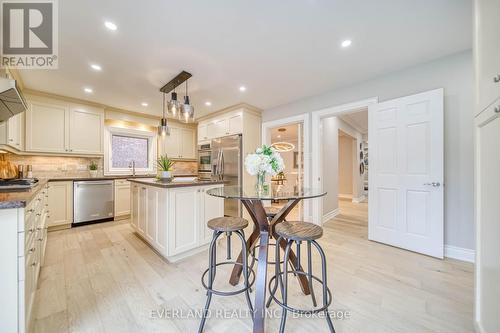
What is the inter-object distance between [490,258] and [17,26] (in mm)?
3938

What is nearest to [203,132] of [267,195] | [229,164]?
[229,164]

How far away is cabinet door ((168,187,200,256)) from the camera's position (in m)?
2.13

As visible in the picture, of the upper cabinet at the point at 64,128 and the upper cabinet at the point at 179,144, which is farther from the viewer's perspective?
the upper cabinet at the point at 179,144

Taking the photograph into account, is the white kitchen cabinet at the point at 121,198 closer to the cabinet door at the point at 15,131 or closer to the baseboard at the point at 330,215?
the cabinet door at the point at 15,131

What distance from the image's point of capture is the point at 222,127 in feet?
13.9

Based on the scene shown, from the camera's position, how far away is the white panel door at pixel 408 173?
7.37ft

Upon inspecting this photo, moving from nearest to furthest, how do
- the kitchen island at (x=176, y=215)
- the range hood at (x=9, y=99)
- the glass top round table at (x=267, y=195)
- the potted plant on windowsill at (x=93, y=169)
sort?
the glass top round table at (x=267, y=195)
the range hood at (x=9, y=99)
the kitchen island at (x=176, y=215)
the potted plant on windowsill at (x=93, y=169)

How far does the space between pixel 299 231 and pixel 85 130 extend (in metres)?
4.45

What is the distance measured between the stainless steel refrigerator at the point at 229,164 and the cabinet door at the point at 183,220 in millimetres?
1407

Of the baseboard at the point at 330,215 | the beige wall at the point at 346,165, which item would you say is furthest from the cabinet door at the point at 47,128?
the beige wall at the point at 346,165

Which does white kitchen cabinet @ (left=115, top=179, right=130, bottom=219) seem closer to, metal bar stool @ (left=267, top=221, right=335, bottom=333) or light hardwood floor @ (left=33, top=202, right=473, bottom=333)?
light hardwood floor @ (left=33, top=202, right=473, bottom=333)

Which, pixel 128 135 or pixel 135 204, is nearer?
pixel 135 204

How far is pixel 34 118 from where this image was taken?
3164 mm

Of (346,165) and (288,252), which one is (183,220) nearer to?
(288,252)
